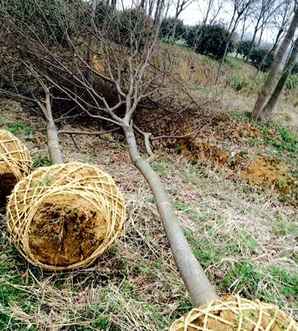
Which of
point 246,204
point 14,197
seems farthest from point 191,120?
point 14,197

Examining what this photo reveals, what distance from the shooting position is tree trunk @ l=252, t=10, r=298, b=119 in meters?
7.66

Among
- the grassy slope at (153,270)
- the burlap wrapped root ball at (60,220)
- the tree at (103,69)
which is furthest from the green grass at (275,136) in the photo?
the burlap wrapped root ball at (60,220)

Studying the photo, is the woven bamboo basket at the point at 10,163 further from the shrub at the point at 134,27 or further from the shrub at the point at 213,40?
the shrub at the point at 213,40

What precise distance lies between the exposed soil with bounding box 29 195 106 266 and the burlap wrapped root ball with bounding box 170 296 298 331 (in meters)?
0.99

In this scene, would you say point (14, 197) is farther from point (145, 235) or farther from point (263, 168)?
point (263, 168)

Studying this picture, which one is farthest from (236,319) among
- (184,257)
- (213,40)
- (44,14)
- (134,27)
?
(213,40)

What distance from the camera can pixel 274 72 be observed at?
304 inches

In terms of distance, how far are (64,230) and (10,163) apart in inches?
36.6

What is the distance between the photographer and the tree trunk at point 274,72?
7.66 meters

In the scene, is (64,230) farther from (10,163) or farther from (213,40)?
(213,40)

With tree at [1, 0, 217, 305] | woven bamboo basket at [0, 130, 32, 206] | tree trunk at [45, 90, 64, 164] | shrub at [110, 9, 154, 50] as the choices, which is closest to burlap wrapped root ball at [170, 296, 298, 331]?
woven bamboo basket at [0, 130, 32, 206]

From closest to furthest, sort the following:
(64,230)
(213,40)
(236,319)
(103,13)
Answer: (236,319) → (64,230) → (103,13) → (213,40)

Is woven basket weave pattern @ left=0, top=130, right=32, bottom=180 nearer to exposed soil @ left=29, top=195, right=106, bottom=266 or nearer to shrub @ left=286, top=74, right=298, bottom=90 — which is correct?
exposed soil @ left=29, top=195, right=106, bottom=266

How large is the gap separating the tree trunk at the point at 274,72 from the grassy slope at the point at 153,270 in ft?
13.0
